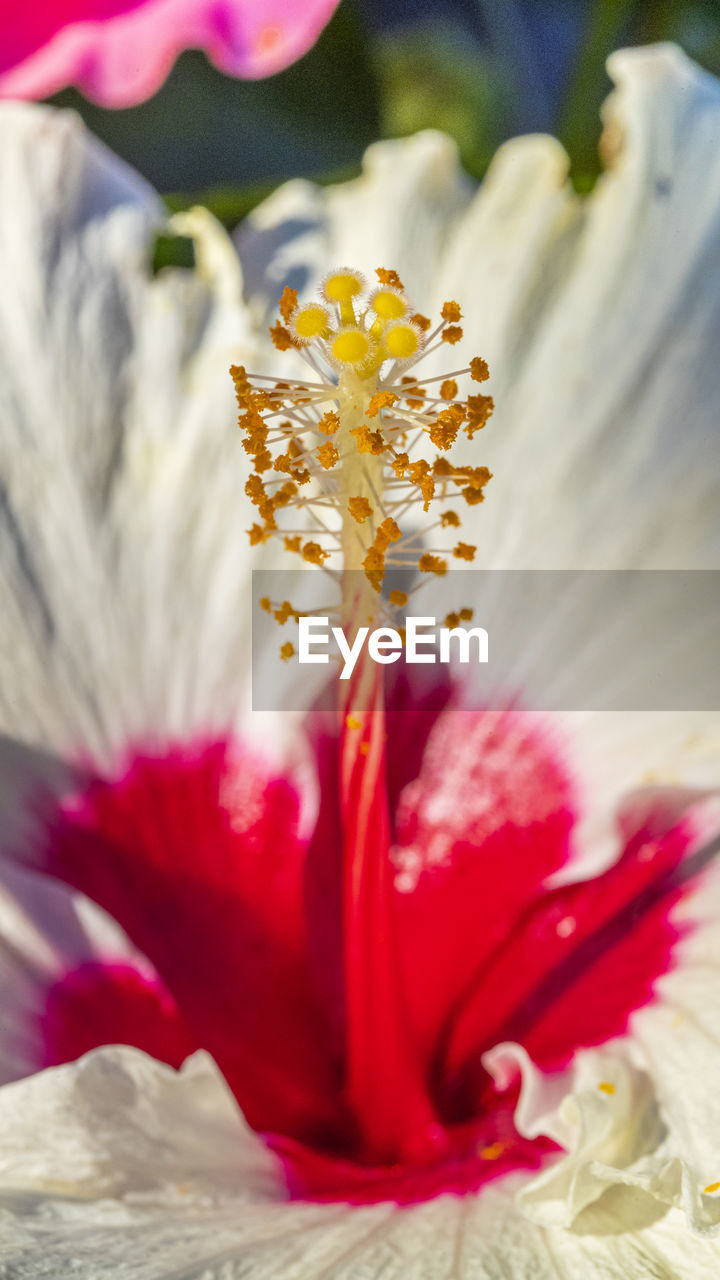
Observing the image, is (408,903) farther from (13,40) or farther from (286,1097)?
(13,40)

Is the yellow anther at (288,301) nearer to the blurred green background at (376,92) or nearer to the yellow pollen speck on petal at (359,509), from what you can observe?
the yellow pollen speck on petal at (359,509)

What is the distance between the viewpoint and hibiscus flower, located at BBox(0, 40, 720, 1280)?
2.37 ft

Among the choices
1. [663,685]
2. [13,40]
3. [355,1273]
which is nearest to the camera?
[355,1273]

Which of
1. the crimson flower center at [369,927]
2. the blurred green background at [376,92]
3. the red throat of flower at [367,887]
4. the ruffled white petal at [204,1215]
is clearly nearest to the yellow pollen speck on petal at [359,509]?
the red throat of flower at [367,887]

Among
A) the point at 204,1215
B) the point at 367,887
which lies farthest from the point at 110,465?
the point at 204,1215

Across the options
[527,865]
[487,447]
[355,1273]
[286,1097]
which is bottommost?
[355,1273]

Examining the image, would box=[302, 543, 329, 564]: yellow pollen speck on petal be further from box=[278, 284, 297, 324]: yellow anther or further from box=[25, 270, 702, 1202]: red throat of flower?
box=[278, 284, 297, 324]: yellow anther

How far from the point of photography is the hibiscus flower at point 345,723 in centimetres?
72

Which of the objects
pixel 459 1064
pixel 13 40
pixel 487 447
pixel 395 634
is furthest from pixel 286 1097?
pixel 13 40

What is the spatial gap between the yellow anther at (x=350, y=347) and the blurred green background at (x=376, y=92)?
0.33m

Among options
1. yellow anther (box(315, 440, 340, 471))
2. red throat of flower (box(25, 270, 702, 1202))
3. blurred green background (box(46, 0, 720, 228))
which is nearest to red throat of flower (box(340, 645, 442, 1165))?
red throat of flower (box(25, 270, 702, 1202))

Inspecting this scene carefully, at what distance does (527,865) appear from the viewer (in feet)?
2.56

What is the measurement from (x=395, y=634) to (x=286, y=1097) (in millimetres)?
228

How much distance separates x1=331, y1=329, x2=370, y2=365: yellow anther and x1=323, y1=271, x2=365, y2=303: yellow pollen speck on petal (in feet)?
0.05
